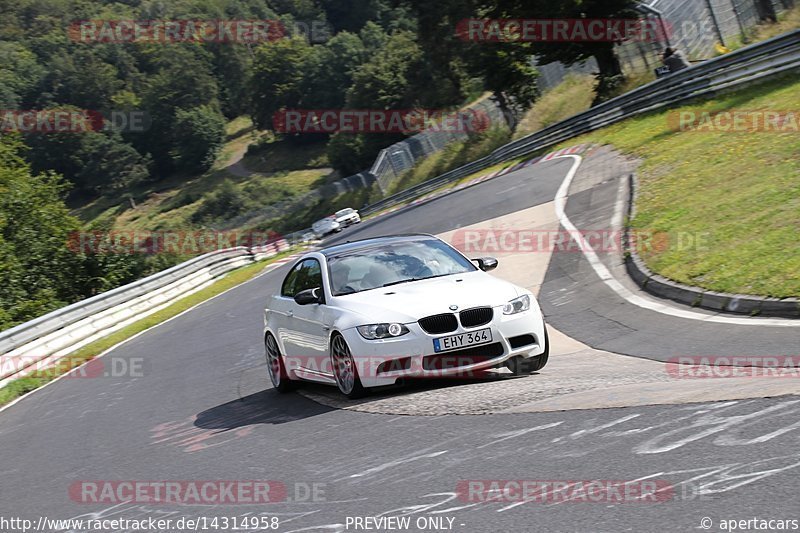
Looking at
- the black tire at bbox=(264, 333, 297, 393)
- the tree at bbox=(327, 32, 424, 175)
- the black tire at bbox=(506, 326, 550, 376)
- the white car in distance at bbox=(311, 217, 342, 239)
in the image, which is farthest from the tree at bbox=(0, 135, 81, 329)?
the tree at bbox=(327, 32, 424, 175)

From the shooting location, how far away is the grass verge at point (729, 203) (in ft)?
37.5

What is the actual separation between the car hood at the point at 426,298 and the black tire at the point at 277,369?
5.46ft

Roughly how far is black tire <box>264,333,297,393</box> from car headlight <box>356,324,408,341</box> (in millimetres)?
2231

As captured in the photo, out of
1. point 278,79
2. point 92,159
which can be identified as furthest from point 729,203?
point 92,159

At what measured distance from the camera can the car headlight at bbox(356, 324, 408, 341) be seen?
29.3 feet

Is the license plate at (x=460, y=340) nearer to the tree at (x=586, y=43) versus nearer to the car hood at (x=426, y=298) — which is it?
the car hood at (x=426, y=298)

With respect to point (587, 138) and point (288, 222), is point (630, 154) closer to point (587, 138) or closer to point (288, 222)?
point (587, 138)

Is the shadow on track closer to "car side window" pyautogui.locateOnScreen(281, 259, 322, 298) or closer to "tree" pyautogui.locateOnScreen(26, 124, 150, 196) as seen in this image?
"car side window" pyautogui.locateOnScreen(281, 259, 322, 298)

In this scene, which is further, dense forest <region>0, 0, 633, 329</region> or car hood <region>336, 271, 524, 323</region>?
dense forest <region>0, 0, 633, 329</region>

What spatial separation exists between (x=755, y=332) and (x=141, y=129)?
439ft

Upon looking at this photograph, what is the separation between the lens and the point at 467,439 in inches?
264

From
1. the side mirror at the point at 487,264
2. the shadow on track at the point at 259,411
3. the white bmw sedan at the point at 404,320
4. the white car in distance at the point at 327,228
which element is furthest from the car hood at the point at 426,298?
the white car in distance at the point at 327,228

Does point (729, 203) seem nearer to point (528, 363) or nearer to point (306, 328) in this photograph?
point (528, 363)

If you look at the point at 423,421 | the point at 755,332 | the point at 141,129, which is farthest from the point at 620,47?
the point at 141,129
